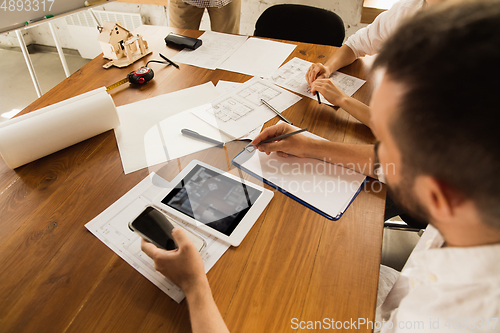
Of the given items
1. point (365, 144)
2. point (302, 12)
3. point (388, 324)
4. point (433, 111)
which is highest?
point (433, 111)

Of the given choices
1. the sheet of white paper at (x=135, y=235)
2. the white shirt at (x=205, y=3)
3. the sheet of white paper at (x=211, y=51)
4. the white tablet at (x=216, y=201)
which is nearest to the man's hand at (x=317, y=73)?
the sheet of white paper at (x=211, y=51)

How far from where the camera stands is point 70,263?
0.60 m

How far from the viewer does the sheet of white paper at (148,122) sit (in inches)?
32.9

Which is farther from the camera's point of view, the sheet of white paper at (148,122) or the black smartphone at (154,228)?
the sheet of white paper at (148,122)

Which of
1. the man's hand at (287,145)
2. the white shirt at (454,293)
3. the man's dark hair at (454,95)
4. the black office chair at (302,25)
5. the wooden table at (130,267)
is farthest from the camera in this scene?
the black office chair at (302,25)

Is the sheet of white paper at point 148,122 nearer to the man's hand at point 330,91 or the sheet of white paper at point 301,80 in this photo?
the sheet of white paper at point 301,80

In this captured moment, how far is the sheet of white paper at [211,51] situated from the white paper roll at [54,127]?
1.61ft

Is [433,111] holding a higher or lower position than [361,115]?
higher

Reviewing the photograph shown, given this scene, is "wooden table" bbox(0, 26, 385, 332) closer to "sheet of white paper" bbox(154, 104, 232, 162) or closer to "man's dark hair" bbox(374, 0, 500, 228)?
"sheet of white paper" bbox(154, 104, 232, 162)

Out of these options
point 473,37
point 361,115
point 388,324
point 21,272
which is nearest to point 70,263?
point 21,272

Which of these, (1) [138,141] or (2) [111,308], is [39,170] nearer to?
(1) [138,141]

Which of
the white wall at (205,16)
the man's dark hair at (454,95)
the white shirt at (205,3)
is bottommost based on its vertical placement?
the white wall at (205,16)

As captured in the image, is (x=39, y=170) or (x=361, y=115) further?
(x=361, y=115)

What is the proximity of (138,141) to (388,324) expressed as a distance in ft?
2.68
